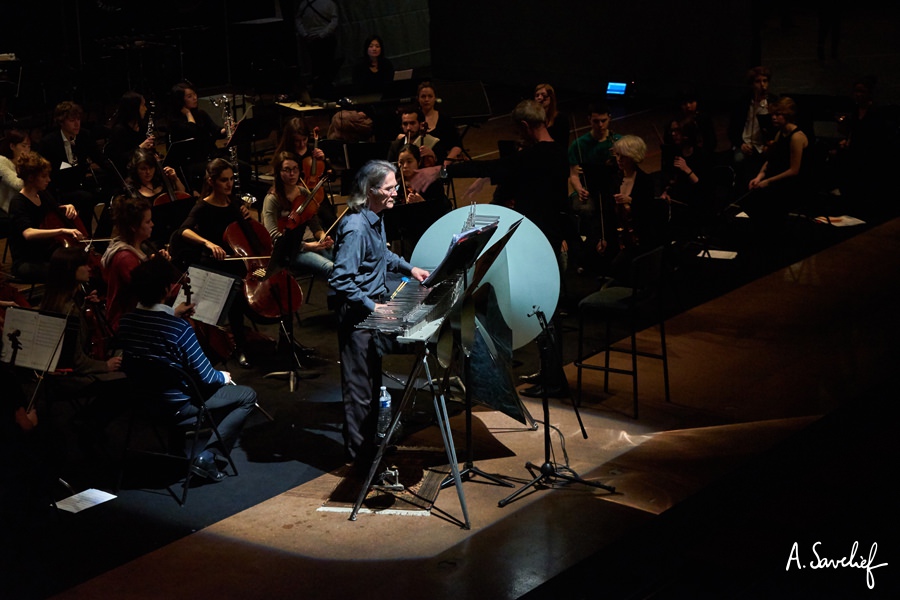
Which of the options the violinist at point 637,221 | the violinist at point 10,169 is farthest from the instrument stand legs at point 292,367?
the violinist at point 10,169

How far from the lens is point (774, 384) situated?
6117 millimetres

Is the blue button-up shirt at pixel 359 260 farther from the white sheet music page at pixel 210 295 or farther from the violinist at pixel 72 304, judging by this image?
the violinist at pixel 72 304

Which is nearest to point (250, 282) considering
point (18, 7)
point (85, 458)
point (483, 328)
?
point (85, 458)

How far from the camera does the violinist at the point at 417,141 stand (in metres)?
7.86

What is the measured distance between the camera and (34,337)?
15.5 feet

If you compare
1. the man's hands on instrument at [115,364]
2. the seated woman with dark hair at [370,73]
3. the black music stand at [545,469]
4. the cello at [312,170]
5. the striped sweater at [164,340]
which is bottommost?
the black music stand at [545,469]

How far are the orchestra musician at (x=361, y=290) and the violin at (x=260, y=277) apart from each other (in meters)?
1.18

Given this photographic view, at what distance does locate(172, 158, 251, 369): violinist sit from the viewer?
6316 mm

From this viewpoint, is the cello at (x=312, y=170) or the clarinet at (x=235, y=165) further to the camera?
the cello at (x=312, y=170)

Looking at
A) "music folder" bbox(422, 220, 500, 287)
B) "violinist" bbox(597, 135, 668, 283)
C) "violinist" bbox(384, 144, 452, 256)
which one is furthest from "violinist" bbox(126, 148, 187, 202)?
"music folder" bbox(422, 220, 500, 287)

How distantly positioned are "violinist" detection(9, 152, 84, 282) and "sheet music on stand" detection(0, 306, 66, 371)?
2025 millimetres

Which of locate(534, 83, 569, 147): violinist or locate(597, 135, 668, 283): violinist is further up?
locate(534, 83, 569, 147): violinist

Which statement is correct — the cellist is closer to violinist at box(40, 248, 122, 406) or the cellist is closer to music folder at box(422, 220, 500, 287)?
violinist at box(40, 248, 122, 406)

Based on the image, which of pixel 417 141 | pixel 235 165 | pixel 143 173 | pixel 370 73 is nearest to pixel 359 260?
pixel 143 173
